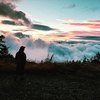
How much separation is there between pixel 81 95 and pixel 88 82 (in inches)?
214

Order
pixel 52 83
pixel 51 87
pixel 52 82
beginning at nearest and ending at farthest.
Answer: pixel 51 87, pixel 52 83, pixel 52 82

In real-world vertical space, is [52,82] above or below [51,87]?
below

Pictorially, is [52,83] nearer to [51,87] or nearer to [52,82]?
[52,82]

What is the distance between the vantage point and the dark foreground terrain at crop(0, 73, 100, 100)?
15398 millimetres

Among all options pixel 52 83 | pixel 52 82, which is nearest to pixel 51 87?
pixel 52 83

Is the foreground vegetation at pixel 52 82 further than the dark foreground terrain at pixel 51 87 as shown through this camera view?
Yes

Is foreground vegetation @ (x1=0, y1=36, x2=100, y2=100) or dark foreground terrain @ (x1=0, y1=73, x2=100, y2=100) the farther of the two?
foreground vegetation @ (x1=0, y1=36, x2=100, y2=100)

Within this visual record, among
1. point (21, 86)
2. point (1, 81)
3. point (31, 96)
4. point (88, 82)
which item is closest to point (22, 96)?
point (31, 96)

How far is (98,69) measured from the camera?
27172 mm

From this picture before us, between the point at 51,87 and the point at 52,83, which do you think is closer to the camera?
the point at 51,87

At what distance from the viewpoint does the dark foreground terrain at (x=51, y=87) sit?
15.4 m

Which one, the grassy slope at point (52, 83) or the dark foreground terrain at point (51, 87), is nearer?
the dark foreground terrain at point (51, 87)

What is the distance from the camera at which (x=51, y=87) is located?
1845 centimetres

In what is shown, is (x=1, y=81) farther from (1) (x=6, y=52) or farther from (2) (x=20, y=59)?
(1) (x=6, y=52)
